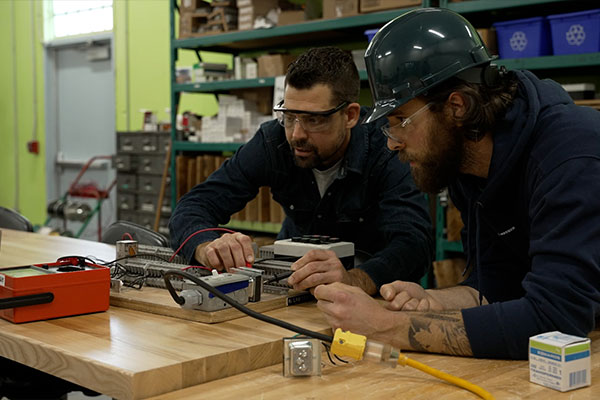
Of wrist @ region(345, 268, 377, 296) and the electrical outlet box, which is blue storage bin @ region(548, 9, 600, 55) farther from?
the electrical outlet box

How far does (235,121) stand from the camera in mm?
4797

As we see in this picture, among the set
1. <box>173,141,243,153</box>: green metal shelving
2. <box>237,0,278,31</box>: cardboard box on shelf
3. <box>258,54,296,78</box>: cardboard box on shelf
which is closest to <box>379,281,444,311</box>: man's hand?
<box>258,54,296,78</box>: cardboard box on shelf

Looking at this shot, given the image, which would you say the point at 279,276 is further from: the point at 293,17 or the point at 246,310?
the point at 293,17

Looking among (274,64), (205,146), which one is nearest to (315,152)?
(274,64)

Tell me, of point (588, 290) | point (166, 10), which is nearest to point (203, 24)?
point (166, 10)

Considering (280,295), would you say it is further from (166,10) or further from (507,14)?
(166,10)

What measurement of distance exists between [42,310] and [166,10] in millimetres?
5328

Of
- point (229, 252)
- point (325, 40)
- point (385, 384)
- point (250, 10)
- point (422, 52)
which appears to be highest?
point (250, 10)

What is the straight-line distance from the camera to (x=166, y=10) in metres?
6.33

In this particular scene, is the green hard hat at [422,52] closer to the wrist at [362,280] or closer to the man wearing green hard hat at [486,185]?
the man wearing green hard hat at [486,185]

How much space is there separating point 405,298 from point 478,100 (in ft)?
1.46

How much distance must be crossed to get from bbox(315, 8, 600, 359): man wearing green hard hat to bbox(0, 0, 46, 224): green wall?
7362mm

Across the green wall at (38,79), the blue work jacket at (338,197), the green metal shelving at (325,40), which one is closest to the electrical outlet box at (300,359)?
the blue work jacket at (338,197)

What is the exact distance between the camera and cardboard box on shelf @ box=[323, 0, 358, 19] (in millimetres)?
4057
